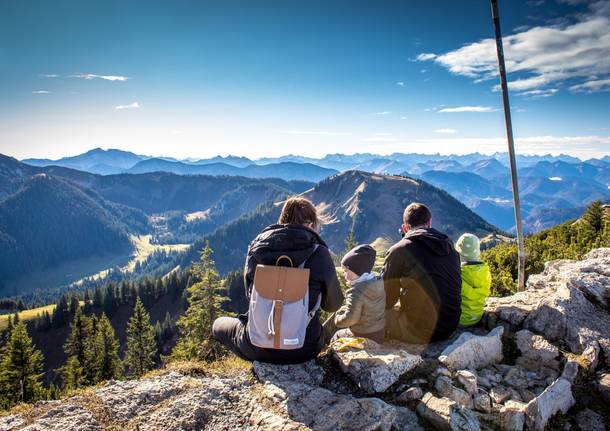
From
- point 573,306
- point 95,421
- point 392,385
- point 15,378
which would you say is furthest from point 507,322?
point 15,378

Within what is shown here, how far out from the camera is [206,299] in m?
28.6

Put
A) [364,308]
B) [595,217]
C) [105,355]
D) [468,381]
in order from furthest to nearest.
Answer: [105,355], [595,217], [364,308], [468,381]

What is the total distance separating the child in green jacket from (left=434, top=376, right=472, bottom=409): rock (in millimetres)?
3237

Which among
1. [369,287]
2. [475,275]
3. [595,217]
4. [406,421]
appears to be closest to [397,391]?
[406,421]

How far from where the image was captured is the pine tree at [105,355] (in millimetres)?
44625

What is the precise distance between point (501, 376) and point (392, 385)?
8.50ft

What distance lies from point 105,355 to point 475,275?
5067 centimetres

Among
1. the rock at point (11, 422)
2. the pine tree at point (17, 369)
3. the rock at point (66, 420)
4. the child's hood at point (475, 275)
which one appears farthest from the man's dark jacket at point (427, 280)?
the pine tree at point (17, 369)

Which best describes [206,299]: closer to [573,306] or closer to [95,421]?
[95,421]

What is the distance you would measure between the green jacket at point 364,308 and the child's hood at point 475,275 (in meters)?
2.49

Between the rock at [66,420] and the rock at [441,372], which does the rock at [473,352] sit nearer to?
the rock at [441,372]

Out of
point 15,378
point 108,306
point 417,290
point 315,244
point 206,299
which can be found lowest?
point 108,306

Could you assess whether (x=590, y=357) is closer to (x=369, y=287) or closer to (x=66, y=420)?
(x=369, y=287)

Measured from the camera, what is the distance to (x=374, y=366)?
6766 mm
